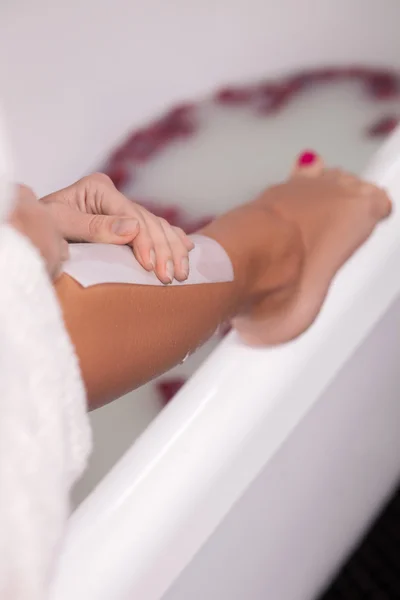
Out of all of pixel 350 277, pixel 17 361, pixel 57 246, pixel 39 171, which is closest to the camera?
pixel 17 361

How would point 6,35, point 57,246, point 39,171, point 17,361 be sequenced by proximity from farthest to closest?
point 39,171 → point 6,35 → point 57,246 → point 17,361

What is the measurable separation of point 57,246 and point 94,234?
0.08 metres

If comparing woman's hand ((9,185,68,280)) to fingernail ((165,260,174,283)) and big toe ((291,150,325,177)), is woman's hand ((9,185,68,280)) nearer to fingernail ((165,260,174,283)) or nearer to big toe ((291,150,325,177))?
fingernail ((165,260,174,283))

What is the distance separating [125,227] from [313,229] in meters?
0.22

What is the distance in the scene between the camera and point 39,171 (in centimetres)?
104

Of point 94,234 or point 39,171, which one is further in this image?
point 39,171

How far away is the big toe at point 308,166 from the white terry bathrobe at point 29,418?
44cm

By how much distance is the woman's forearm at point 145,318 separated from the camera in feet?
1.42

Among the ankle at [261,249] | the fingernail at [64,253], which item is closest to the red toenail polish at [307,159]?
the ankle at [261,249]

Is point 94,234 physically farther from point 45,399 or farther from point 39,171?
point 39,171

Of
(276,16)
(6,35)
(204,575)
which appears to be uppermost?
(6,35)

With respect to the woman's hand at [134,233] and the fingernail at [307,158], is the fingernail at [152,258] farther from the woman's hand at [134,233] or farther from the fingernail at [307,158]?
the fingernail at [307,158]

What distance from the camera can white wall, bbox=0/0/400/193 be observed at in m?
0.98

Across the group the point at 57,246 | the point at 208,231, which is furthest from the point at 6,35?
the point at 57,246
